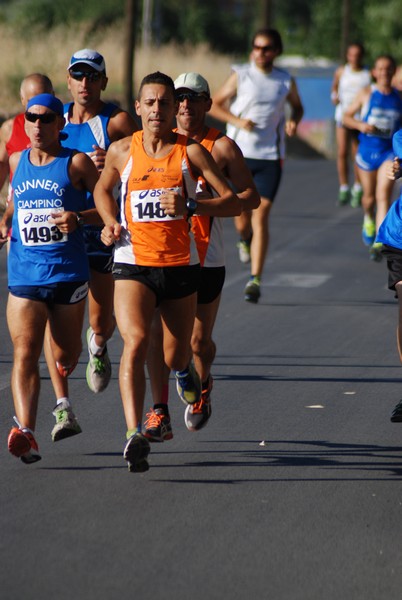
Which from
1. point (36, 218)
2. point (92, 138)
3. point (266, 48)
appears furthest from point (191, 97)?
point (266, 48)

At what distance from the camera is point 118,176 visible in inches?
290

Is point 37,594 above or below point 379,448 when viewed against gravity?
above

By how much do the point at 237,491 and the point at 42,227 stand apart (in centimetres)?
161

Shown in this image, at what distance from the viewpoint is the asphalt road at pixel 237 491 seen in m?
5.64

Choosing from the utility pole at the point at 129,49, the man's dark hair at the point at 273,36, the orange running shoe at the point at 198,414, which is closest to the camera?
the orange running shoe at the point at 198,414

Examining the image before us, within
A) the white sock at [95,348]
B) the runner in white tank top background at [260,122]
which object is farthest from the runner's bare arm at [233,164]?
the runner in white tank top background at [260,122]

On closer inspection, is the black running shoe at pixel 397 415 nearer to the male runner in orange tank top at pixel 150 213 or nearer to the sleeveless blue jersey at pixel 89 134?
the male runner in orange tank top at pixel 150 213

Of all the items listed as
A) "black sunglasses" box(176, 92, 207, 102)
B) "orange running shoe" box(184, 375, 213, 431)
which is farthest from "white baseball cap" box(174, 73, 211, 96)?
"orange running shoe" box(184, 375, 213, 431)

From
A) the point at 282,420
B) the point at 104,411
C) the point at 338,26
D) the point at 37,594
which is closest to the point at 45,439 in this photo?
the point at 104,411

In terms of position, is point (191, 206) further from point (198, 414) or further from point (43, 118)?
point (198, 414)

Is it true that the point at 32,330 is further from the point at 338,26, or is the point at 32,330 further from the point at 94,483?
the point at 338,26

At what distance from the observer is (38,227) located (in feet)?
24.0

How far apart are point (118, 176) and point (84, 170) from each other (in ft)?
0.63

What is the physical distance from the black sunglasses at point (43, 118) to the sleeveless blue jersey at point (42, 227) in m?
0.19
